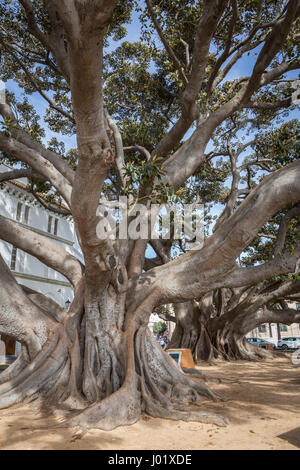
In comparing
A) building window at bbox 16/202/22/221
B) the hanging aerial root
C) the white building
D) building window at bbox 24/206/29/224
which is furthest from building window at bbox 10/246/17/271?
the hanging aerial root

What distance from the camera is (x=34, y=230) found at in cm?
2172

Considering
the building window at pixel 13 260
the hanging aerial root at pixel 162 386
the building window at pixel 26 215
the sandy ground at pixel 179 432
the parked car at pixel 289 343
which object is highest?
the building window at pixel 26 215

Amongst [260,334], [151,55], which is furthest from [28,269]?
[260,334]

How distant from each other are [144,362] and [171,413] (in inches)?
44.3

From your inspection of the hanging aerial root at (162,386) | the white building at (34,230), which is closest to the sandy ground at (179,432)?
the hanging aerial root at (162,386)

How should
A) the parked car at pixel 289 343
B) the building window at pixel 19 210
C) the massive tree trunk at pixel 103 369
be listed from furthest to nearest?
the parked car at pixel 289 343
the building window at pixel 19 210
the massive tree trunk at pixel 103 369

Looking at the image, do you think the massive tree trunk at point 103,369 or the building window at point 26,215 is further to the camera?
the building window at point 26,215

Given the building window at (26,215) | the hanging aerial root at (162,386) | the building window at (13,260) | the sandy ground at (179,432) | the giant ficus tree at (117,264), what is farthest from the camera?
the building window at (26,215)

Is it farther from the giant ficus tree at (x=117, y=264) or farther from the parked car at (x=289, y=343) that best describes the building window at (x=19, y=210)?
the parked car at (x=289, y=343)

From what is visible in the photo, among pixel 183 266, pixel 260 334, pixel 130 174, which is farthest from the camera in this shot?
pixel 260 334

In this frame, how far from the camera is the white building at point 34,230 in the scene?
65.0ft

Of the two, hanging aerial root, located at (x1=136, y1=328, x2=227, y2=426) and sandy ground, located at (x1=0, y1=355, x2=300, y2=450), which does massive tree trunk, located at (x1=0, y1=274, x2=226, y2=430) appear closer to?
hanging aerial root, located at (x1=136, y1=328, x2=227, y2=426)

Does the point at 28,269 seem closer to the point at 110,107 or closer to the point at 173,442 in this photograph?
the point at 110,107

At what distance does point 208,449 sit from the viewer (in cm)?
371
